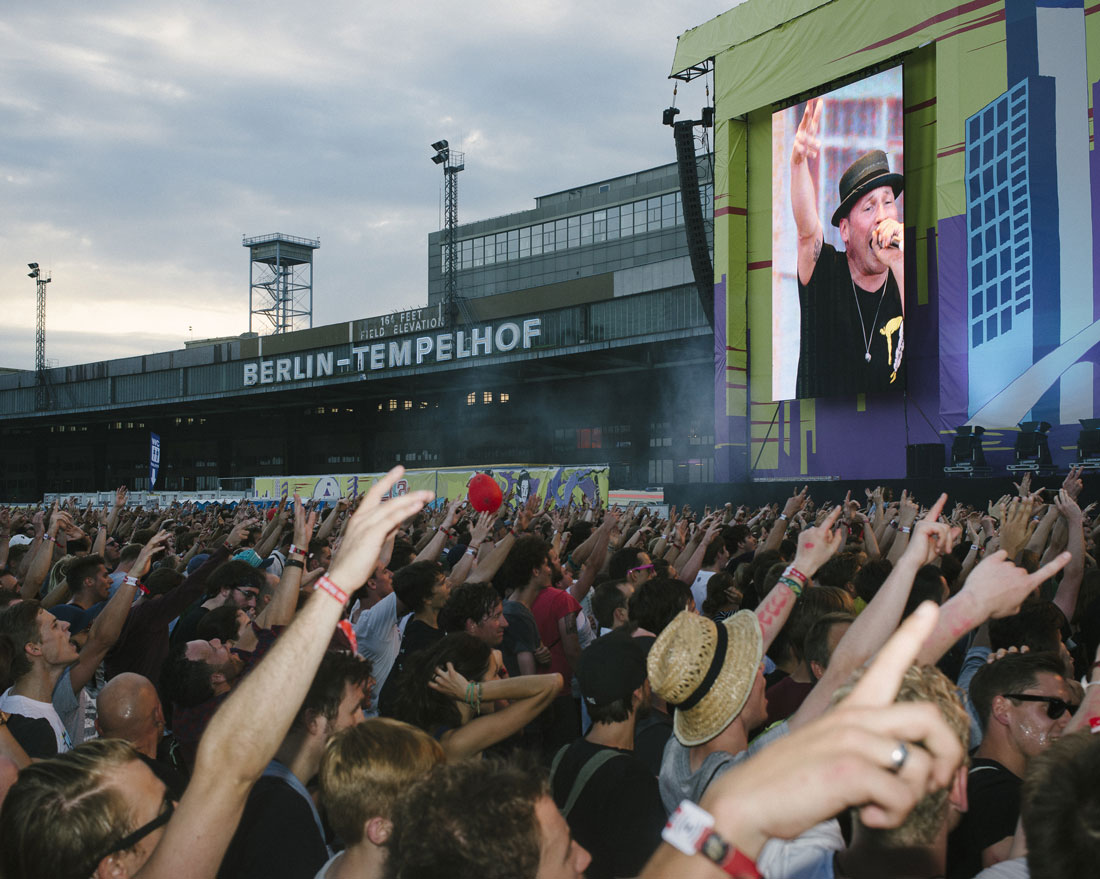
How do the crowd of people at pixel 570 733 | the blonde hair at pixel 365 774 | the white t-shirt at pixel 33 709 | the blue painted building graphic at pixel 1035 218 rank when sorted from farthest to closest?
the blue painted building graphic at pixel 1035 218 → the white t-shirt at pixel 33 709 → the blonde hair at pixel 365 774 → the crowd of people at pixel 570 733

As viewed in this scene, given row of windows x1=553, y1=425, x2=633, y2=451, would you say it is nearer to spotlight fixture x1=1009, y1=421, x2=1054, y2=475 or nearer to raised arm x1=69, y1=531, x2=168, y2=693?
spotlight fixture x1=1009, y1=421, x2=1054, y2=475

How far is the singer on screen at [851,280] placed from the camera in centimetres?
2225

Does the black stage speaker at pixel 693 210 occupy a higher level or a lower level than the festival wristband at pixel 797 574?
higher

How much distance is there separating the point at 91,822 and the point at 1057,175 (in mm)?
22177

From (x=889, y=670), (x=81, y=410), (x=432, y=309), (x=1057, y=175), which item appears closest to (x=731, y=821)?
(x=889, y=670)

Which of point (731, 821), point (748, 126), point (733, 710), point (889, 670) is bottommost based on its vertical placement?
point (733, 710)

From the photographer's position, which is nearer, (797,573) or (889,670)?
(889,670)

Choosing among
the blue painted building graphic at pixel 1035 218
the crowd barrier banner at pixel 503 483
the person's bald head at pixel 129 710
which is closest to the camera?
the person's bald head at pixel 129 710

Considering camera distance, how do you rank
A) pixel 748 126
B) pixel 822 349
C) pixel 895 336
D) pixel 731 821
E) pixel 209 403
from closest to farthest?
pixel 731 821 → pixel 895 336 → pixel 822 349 → pixel 748 126 → pixel 209 403

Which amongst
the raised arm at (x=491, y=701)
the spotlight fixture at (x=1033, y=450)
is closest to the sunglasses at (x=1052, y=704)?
the raised arm at (x=491, y=701)

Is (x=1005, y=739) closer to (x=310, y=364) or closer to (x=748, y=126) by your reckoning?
(x=748, y=126)

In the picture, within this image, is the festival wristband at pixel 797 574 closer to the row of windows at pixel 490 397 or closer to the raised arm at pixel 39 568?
the raised arm at pixel 39 568

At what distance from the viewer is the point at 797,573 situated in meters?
3.47

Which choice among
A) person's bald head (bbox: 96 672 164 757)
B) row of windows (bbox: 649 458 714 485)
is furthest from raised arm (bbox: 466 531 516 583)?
row of windows (bbox: 649 458 714 485)
